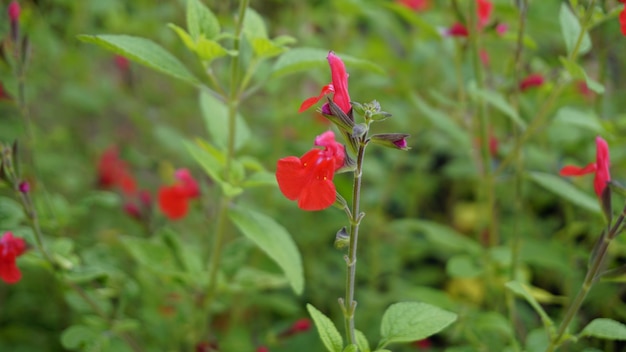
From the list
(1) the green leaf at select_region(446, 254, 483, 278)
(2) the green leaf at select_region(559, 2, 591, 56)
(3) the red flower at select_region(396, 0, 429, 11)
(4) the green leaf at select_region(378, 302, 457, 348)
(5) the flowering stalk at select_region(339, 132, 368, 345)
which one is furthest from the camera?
(3) the red flower at select_region(396, 0, 429, 11)

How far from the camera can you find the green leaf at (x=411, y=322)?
0.99 m

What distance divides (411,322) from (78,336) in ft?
2.64

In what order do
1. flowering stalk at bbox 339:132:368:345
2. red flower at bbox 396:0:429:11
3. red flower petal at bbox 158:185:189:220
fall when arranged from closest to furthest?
1. flowering stalk at bbox 339:132:368:345
2. red flower petal at bbox 158:185:189:220
3. red flower at bbox 396:0:429:11

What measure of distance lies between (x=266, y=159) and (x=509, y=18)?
1.02 metres

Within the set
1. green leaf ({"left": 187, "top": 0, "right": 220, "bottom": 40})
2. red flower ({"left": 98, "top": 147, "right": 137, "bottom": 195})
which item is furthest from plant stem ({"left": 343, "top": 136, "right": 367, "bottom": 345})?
red flower ({"left": 98, "top": 147, "right": 137, "bottom": 195})

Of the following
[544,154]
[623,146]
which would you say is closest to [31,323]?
[544,154]

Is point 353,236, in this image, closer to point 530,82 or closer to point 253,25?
point 253,25

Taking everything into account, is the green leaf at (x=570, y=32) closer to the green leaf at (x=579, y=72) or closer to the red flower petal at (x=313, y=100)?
the green leaf at (x=579, y=72)

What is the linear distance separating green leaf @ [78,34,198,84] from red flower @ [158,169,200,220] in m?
0.49

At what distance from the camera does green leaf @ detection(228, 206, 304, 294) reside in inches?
48.9

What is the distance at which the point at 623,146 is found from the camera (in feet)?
6.22

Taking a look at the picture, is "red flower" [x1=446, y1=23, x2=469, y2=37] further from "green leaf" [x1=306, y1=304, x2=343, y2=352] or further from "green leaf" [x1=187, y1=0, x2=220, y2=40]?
"green leaf" [x1=306, y1=304, x2=343, y2=352]

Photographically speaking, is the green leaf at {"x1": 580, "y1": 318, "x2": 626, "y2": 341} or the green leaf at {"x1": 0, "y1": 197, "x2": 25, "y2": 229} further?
the green leaf at {"x1": 0, "y1": 197, "x2": 25, "y2": 229}

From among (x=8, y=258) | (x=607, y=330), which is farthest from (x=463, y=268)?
(x=8, y=258)
